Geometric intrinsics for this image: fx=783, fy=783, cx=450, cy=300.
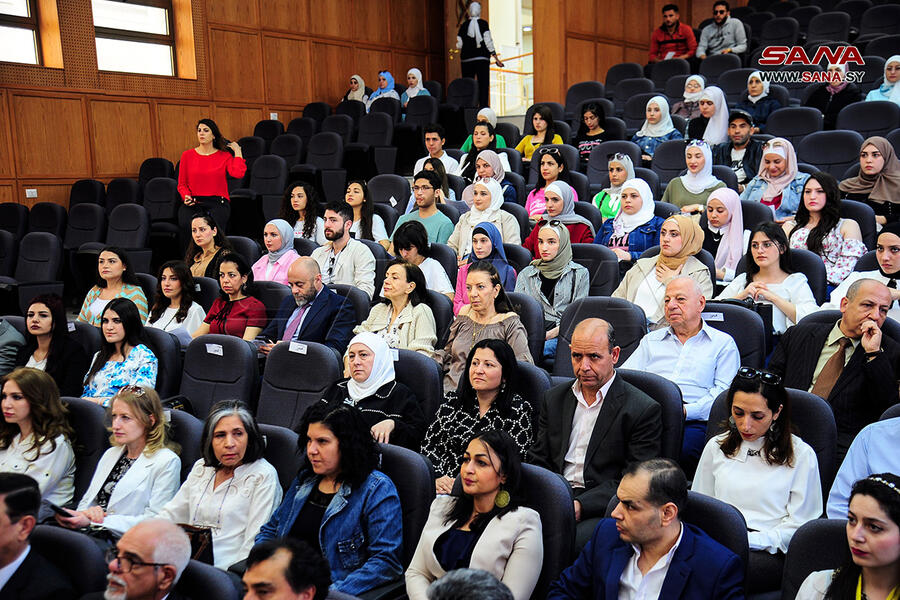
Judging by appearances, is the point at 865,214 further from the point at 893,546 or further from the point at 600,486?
the point at 893,546

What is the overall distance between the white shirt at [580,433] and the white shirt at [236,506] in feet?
2.99

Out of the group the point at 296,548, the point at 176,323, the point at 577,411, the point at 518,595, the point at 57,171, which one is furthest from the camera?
the point at 57,171

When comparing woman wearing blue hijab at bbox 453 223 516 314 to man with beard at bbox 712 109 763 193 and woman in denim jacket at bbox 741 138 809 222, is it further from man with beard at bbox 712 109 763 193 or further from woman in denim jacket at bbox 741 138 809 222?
man with beard at bbox 712 109 763 193

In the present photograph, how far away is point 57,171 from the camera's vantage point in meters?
7.09

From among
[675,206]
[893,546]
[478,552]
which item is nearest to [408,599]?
[478,552]

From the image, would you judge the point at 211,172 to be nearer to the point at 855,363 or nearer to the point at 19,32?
the point at 19,32

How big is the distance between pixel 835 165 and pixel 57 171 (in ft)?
21.0

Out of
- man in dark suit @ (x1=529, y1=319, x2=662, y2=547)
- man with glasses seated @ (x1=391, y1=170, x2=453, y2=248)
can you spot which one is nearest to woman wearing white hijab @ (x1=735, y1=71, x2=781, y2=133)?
man with glasses seated @ (x1=391, y1=170, x2=453, y2=248)

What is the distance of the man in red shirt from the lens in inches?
328

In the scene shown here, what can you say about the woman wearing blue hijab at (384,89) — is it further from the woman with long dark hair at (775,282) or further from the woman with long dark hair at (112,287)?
the woman with long dark hair at (775,282)

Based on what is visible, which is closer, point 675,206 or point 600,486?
point 600,486

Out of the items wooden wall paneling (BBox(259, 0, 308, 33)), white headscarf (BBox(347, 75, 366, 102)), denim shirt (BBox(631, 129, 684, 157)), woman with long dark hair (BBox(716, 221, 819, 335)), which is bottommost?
woman with long dark hair (BBox(716, 221, 819, 335))

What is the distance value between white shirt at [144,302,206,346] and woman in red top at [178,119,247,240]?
1.80 meters

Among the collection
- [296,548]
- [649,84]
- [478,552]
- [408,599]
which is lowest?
[408,599]
